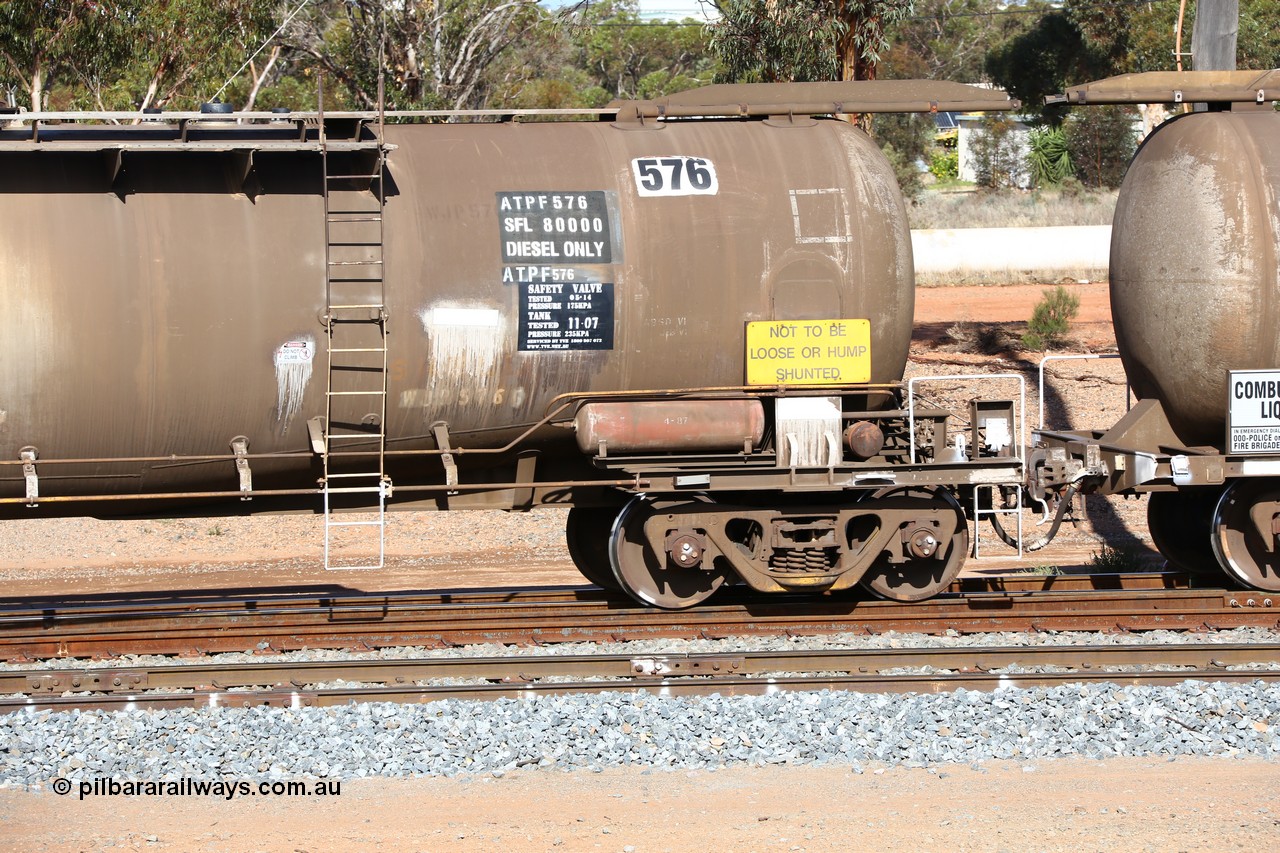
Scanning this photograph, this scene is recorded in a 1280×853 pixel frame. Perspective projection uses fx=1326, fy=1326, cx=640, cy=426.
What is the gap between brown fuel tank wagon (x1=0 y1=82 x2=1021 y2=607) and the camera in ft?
29.1

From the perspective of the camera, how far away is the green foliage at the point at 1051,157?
45406 millimetres

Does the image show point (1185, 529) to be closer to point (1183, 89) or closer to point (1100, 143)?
point (1183, 89)

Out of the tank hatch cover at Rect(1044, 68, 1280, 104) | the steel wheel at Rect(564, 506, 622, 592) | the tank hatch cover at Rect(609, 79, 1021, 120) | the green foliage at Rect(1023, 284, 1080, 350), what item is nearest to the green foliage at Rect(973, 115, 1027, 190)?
the green foliage at Rect(1023, 284, 1080, 350)

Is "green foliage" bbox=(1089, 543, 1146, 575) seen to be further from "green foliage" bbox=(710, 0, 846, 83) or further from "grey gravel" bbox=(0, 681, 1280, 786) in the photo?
"green foliage" bbox=(710, 0, 846, 83)

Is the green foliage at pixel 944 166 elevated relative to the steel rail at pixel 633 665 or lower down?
elevated

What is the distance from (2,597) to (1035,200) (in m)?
35.5

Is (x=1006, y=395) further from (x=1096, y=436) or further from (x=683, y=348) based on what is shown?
(x=683, y=348)

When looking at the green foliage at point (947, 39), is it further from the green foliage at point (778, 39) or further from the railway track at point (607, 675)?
the railway track at point (607, 675)

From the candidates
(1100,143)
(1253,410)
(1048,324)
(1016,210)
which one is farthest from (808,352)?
(1100,143)

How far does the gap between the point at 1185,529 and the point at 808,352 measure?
4258 millimetres

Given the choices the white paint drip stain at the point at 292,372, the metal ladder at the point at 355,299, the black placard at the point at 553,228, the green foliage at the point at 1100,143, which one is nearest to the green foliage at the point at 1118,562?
the black placard at the point at 553,228

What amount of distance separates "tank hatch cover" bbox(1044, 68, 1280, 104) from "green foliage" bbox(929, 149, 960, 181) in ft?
156

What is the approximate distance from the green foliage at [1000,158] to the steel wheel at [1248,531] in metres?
41.2

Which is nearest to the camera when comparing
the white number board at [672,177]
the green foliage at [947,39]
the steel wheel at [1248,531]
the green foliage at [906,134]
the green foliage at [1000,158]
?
the white number board at [672,177]
